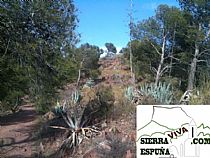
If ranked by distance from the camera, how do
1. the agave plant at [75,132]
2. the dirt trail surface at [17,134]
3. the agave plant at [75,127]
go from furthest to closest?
the dirt trail surface at [17,134]
the agave plant at [75,127]
the agave plant at [75,132]

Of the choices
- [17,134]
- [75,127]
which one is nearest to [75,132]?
[75,127]

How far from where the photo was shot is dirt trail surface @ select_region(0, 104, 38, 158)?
→ 19.4 meters

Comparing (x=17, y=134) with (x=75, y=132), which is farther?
(x=17, y=134)

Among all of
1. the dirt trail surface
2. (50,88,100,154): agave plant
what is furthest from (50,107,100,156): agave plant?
the dirt trail surface

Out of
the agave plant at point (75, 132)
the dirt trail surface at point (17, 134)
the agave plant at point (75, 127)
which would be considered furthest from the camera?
the dirt trail surface at point (17, 134)

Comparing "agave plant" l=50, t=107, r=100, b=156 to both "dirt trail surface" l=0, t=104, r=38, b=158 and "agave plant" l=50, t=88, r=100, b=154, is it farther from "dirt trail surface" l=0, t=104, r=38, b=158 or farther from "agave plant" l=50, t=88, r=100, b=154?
"dirt trail surface" l=0, t=104, r=38, b=158

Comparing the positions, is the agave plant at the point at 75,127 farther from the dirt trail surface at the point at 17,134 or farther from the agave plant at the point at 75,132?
the dirt trail surface at the point at 17,134

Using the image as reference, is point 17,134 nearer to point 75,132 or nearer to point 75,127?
point 75,127

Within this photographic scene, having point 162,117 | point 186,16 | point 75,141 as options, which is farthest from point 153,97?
point 186,16

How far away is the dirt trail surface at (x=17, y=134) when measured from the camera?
19.4 meters

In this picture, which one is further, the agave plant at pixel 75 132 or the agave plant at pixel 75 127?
the agave plant at pixel 75 127

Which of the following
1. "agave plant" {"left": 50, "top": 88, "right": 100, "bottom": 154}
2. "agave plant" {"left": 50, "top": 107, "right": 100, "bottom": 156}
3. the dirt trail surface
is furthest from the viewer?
the dirt trail surface

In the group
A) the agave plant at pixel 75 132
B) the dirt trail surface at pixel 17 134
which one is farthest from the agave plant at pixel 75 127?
the dirt trail surface at pixel 17 134

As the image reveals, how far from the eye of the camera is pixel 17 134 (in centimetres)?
2572
